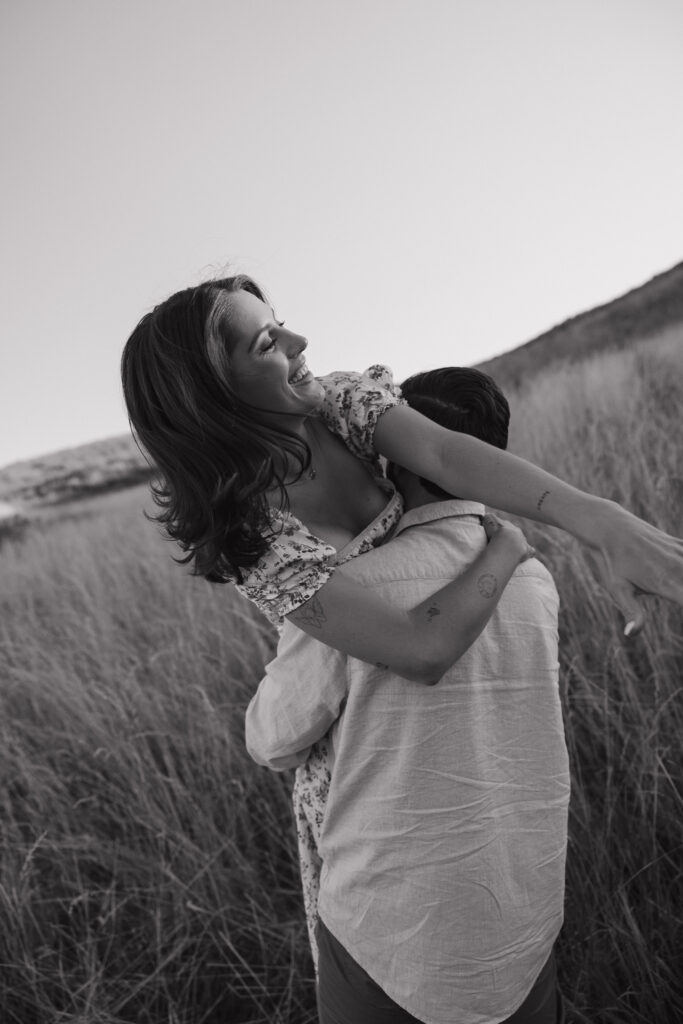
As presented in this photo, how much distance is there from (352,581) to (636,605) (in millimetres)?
384

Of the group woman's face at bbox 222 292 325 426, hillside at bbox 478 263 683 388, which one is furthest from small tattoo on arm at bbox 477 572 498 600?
hillside at bbox 478 263 683 388

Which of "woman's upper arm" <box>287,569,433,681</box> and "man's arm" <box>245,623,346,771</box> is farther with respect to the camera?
"man's arm" <box>245,623,346,771</box>

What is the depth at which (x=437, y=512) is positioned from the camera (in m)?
1.01

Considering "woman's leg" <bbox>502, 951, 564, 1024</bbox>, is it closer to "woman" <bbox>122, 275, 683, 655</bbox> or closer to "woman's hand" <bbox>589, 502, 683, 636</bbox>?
"woman" <bbox>122, 275, 683, 655</bbox>

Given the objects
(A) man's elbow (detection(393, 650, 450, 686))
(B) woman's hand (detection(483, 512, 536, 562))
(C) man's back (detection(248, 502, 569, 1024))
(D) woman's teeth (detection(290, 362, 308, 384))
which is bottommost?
(C) man's back (detection(248, 502, 569, 1024))

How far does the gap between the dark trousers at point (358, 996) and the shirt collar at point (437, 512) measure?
77 cm

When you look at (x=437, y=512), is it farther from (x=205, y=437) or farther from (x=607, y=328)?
(x=607, y=328)

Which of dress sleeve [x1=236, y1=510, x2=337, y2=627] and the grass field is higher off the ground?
dress sleeve [x1=236, y1=510, x2=337, y2=627]

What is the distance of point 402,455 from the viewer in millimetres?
1011

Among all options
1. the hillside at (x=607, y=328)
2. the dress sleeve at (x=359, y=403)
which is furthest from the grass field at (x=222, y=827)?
the hillside at (x=607, y=328)

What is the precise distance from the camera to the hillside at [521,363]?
20.8 feet

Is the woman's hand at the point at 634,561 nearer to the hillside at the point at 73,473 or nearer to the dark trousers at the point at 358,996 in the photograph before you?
the dark trousers at the point at 358,996

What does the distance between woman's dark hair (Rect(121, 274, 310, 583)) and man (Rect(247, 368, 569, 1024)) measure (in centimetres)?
20

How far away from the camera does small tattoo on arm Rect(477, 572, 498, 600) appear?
0.89 metres
